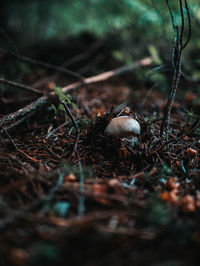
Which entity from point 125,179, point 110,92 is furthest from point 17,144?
point 110,92

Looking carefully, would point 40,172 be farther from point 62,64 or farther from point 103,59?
point 103,59

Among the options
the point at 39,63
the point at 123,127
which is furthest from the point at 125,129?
the point at 39,63

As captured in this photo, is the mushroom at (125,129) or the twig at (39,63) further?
the twig at (39,63)

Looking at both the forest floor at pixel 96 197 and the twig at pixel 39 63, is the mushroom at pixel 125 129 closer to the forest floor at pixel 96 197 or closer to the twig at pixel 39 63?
the forest floor at pixel 96 197

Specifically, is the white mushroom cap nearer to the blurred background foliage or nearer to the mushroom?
the mushroom

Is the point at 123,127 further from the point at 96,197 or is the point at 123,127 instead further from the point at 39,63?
the point at 39,63

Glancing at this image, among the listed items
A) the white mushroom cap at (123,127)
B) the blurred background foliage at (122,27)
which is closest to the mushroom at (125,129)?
the white mushroom cap at (123,127)
